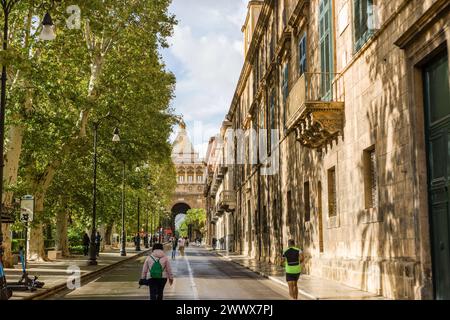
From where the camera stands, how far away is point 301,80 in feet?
74.1

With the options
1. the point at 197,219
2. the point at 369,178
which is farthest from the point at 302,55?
the point at 197,219

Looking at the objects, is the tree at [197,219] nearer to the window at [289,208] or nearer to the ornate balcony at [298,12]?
the window at [289,208]

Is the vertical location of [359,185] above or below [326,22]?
below

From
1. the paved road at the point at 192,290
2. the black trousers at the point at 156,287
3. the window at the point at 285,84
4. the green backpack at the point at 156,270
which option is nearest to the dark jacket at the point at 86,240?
the window at the point at 285,84

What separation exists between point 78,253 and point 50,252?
13570 millimetres

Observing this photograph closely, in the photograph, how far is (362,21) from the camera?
730 inches

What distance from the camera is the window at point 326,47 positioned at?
22.1 metres

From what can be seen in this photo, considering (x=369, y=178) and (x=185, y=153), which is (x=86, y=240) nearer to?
(x=369, y=178)

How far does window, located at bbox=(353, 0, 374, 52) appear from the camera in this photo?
1772cm

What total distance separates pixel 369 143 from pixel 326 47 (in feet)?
19.8

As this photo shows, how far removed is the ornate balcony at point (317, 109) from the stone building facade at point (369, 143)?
40 millimetres

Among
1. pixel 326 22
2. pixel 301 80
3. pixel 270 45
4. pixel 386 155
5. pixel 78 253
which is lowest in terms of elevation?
pixel 78 253
